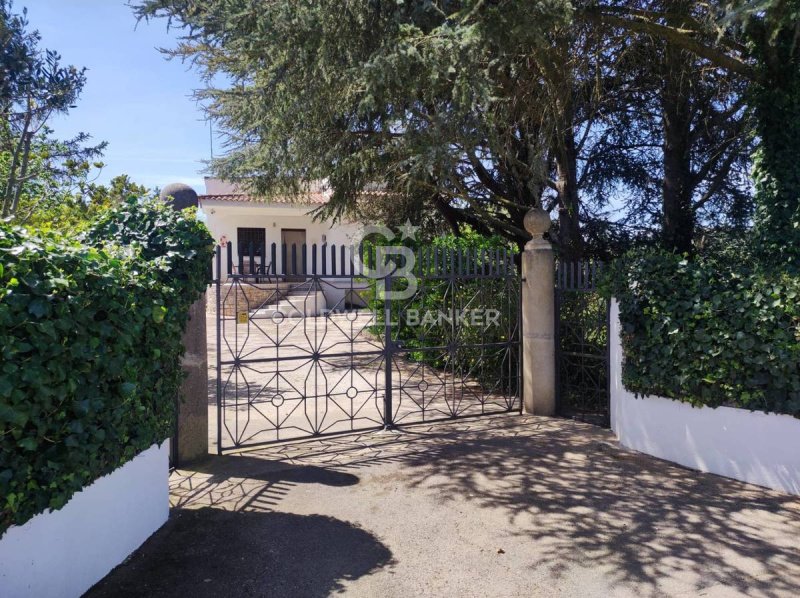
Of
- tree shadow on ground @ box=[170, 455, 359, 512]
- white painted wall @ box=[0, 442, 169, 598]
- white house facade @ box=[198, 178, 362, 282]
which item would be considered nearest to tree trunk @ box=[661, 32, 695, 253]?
tree shadow on ground @ box=[170, 455, 359, 512]

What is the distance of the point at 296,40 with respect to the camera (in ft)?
20.2

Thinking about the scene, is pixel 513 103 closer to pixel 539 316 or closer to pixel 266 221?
pixel 539 316

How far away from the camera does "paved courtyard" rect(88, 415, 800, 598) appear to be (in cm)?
324

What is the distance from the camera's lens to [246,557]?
140 inches

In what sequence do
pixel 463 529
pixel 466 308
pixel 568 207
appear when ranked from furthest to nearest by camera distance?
pixel 568 207 → pixel 466 308 → pixel 463 529

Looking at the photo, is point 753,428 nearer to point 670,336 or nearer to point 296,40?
point 670,336

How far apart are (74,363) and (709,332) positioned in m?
4.91

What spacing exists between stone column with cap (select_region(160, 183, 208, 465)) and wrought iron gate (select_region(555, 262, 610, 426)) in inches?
175

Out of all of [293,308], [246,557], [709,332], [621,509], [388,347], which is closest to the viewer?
[246,557]

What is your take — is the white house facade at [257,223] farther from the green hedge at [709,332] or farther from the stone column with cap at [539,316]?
the green hedge at [709,332]

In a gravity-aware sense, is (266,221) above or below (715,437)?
above

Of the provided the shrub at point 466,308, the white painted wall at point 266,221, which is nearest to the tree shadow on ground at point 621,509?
the shrub at point 466,308

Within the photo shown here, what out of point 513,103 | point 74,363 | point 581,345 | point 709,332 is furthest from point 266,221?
point 74,363

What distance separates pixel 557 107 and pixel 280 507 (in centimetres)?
655
